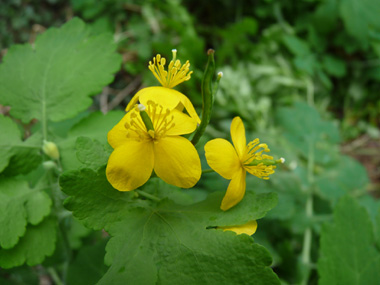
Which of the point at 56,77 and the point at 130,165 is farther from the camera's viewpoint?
the point at 56,77

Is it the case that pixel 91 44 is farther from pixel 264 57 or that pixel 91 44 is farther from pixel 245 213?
pixel 264 57

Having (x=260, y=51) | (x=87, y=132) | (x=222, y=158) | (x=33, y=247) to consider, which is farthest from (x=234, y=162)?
(x=260, y=51)

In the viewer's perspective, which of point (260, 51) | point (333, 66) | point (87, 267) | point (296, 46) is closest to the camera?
point (87, 267)

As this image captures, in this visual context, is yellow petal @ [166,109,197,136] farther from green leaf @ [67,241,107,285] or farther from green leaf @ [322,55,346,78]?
green leaf @ [322,55,346,78]

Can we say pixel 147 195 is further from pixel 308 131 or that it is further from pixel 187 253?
pixel 308 131

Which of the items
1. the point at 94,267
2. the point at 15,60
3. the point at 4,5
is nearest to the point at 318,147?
the point at 94,267

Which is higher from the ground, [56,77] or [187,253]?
[56,77]

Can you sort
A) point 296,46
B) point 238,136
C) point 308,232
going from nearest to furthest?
point 238,136
point 308,232
point 296,46
